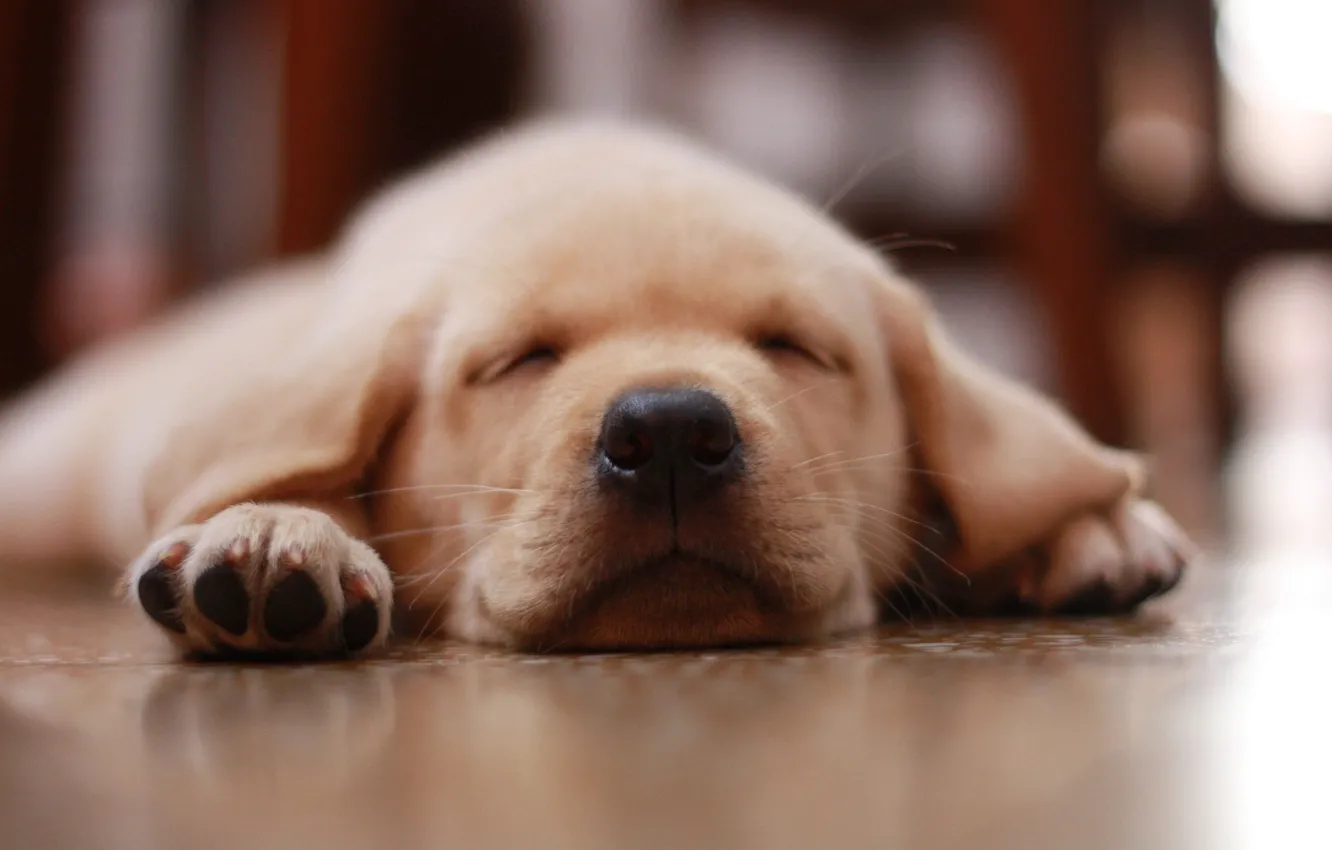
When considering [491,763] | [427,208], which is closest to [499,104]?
[427,208]

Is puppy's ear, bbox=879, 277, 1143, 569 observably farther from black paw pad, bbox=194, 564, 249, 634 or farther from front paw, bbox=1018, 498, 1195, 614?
black paw pad, bbox=194, 564, 249, 634

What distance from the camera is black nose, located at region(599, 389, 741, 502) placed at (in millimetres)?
1559

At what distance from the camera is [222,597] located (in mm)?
1479

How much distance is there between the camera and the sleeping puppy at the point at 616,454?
1.58 m

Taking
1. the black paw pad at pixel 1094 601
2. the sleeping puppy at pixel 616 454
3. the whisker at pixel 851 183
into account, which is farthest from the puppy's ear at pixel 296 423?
the black paw pad at pixel 1094 601

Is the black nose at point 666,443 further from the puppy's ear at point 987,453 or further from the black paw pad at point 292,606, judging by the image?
the puppy's ear at point 987,453

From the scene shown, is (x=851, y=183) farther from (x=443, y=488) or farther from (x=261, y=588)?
(x=261, y=588)

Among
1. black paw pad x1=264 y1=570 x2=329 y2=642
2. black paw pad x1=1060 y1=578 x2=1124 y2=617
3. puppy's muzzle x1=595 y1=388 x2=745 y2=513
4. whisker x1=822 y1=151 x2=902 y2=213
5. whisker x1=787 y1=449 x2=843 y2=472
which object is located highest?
whisker x1=822 y1=151 x2=902 y2=213

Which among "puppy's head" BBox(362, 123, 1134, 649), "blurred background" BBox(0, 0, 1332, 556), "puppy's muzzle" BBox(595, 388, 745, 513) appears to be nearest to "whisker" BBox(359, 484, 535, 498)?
"puppy's head" BBox(362, 123, 1134, 649)

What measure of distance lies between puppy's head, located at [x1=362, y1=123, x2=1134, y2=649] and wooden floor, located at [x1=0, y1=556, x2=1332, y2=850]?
9cm

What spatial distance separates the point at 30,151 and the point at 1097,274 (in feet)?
13.3

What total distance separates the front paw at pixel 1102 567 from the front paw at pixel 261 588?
97cm

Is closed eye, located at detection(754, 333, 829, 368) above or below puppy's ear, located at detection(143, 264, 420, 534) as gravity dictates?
above

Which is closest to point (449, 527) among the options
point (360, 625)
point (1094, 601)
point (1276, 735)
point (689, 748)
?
point (360, 625)
